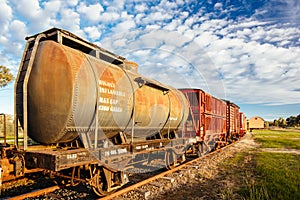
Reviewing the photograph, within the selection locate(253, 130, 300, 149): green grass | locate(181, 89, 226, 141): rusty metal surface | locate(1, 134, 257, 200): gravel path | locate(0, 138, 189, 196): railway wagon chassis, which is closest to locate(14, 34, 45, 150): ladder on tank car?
locate(0, 138, 189, 196): railway wagon chassis

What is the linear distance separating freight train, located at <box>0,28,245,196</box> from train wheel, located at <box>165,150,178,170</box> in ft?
8.82

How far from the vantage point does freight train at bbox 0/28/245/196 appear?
17.7 ft

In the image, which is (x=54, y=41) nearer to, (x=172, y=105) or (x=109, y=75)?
(x=109, y=75)

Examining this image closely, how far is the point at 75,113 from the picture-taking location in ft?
17.9

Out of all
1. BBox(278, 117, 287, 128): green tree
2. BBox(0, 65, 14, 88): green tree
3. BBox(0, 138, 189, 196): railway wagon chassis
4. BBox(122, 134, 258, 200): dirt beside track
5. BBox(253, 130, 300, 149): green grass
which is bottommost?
BBox(278, 117, 287, 128): green tree

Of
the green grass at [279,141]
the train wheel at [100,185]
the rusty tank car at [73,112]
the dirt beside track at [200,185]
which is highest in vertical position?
the rusty tank car at [73,112]

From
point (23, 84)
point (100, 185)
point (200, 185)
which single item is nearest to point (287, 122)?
point (200, 185)

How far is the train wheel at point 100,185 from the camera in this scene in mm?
6414

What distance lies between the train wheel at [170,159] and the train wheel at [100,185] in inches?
165

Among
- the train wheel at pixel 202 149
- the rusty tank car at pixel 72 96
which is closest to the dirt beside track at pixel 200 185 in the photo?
the rusty tank car at pixel 72 96

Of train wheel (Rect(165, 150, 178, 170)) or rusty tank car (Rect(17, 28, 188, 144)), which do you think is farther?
train wheel (Rect(165, 150, 178, 170))

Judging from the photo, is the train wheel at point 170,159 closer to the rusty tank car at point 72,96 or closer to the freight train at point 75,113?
the freight train at point 75,113

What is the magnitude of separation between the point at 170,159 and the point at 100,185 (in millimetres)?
4909

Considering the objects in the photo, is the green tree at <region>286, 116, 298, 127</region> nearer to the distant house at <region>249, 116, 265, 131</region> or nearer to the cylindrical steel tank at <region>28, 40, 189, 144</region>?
the distant house at <region>249, 116, 265, 131</region>
